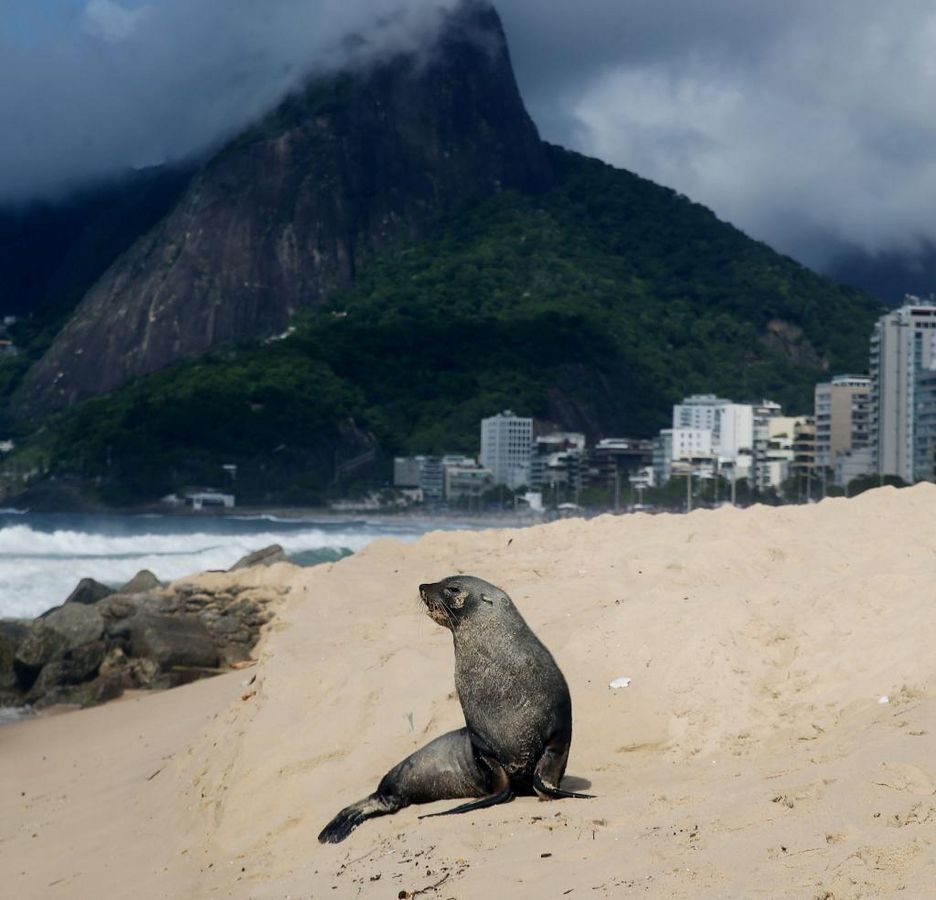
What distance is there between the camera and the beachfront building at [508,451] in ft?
403

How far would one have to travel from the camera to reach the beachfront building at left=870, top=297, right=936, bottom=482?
93.6 metres

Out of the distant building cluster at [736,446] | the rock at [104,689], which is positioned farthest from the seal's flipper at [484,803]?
the distant building cluster at [736,446]

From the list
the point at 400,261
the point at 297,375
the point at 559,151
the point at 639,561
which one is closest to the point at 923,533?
the point at 639,561

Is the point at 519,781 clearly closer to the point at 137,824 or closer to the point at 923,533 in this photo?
the point at 137,824

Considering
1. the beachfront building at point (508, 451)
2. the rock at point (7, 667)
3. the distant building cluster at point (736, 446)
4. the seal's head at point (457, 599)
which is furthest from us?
the beachfront building at point (508, 451)

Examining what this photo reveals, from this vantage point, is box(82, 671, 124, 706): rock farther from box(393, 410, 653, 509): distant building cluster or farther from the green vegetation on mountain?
box(393, 410, 653, 509): distant building cluster

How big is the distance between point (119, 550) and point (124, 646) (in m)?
37.4

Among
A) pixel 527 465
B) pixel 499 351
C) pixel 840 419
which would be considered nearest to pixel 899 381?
pixel 840 419

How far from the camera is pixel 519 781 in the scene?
660cm

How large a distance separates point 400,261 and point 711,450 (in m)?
45.5

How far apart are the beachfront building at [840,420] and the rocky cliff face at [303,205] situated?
182ft

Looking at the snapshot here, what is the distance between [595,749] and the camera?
24.4ft

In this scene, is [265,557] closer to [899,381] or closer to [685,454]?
[899,381]

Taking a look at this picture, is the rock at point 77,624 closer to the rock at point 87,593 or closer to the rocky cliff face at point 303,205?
the rock at point 87,593
